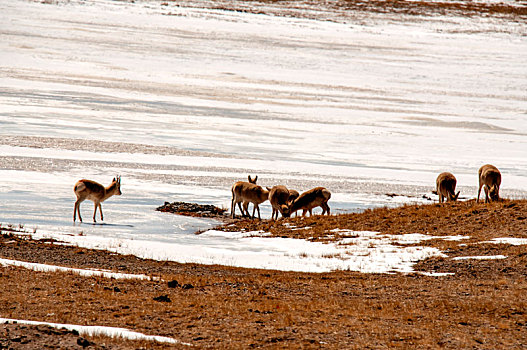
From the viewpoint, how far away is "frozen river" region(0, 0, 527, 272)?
85.8 ft

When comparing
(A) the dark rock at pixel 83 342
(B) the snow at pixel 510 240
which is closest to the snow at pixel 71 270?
(A) the dark rock at pixel 83 342

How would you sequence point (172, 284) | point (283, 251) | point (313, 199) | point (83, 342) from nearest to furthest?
1. point (83, 342)
2. point (172, 284)
3. point (283, 251)
4. point (313, 199)

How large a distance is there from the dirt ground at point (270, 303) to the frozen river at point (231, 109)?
3243 mm

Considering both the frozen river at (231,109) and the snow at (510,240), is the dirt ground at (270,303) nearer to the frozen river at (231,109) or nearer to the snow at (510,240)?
the snow at (510,240)

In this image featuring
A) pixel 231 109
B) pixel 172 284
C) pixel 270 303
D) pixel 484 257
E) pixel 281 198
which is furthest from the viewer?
pixel 231 109

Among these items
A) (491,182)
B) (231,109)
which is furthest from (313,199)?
(231,109)

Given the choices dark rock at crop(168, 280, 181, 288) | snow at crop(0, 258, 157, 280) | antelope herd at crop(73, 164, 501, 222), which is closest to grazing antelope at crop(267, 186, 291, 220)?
antelope herd at crop(73, 164, 501, 222)

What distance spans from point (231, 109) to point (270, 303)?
34079 mm

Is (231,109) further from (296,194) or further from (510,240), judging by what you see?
(510,240)

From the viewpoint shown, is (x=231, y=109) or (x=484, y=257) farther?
(x=231, y=109)

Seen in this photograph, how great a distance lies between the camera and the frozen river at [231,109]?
26141mm

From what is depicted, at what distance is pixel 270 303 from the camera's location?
1132 cm

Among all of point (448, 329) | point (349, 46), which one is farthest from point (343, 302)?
point (349, 46)

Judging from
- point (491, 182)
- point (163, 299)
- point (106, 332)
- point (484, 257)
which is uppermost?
point (491, 182)
